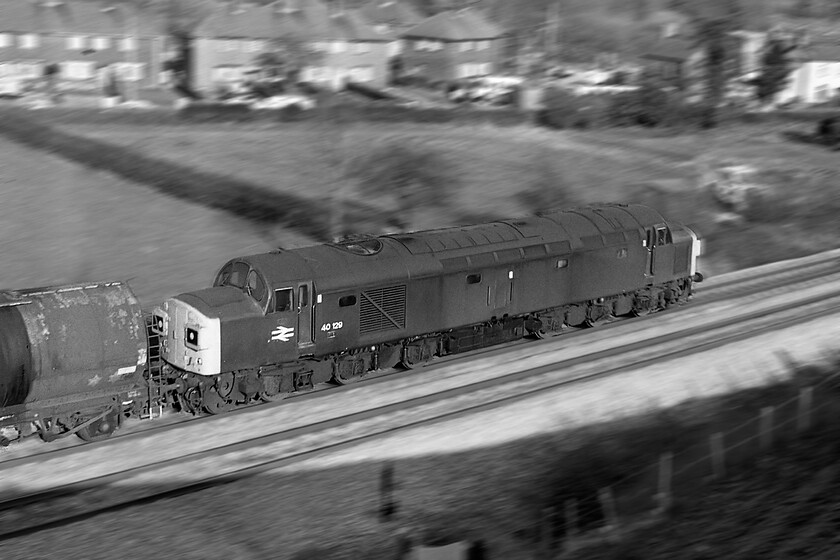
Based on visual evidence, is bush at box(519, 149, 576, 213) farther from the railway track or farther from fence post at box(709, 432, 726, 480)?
fence post at box(709, 432, 726, 480)

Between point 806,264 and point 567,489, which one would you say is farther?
point 806,264

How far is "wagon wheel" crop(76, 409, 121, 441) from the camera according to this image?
20859mm

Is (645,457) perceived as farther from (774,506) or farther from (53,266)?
(53,266)

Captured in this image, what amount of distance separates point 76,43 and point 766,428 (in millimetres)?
50292

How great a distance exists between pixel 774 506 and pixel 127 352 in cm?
1314

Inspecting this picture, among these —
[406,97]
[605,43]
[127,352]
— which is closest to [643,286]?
[127,352]

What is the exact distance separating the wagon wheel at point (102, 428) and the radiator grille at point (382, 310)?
614 cm

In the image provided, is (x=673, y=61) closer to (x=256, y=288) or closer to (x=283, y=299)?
(x=283, y=299)

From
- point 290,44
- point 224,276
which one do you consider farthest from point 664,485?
point 290,44

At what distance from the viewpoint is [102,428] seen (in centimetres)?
2111

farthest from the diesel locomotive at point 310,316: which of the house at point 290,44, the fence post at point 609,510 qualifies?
the house at point 290,44

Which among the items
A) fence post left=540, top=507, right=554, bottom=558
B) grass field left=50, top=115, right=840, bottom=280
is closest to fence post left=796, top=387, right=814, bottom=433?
fence post left=540, top=507, right=554, bottom=558

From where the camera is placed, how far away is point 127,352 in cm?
2047

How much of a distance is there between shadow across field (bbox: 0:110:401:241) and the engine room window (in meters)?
19.3
